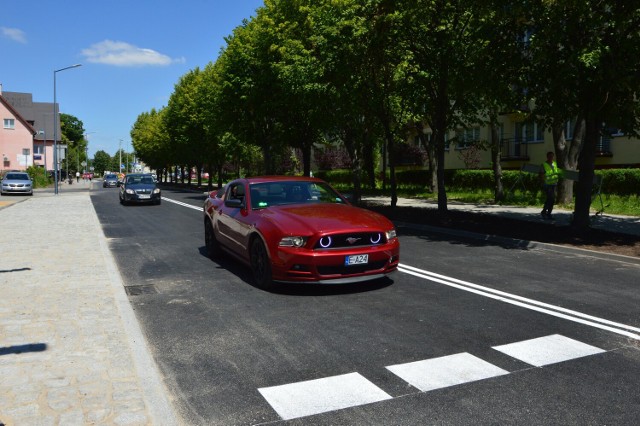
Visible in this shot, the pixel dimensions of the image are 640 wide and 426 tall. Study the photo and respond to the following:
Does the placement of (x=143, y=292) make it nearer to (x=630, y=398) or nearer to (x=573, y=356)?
(x=573, y=356)

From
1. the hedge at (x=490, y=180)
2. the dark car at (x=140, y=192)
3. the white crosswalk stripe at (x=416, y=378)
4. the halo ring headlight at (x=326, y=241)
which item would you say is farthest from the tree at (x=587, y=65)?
the dark car at (x=140, y=192)

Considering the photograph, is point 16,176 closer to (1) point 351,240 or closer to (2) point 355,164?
(2) point 355,164

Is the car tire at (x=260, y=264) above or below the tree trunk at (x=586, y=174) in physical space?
below

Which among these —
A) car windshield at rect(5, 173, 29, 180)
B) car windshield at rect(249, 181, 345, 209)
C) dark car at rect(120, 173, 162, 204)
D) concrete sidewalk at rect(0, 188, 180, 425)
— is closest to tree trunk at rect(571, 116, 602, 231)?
car windshield at rect(249, 181, 345, 209)

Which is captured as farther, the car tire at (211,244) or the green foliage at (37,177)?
the green foliage at (37,177)

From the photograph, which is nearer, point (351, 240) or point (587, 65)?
point (351, 240)

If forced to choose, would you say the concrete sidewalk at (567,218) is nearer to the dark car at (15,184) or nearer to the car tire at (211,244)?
the car tire at (211,244)

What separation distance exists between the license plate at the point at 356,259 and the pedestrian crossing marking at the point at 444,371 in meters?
2.32

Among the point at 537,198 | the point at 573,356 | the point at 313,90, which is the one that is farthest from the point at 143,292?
the point at 537,198

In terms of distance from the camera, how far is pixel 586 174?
42.7 ft

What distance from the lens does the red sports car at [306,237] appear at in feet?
22.3

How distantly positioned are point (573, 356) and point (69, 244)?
10.4 meters

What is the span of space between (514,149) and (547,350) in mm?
31810

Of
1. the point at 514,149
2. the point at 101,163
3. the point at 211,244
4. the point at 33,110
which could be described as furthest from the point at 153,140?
the point at 101,163
